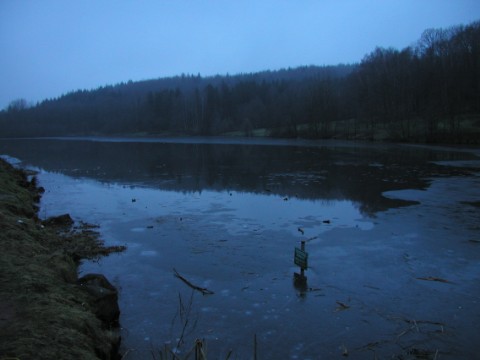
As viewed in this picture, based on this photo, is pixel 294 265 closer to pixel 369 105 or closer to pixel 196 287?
pixel 196 287

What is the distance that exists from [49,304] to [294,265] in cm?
702

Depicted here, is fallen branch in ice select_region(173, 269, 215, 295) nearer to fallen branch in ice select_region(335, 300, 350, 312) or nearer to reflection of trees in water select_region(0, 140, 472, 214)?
fallen branch in ice select_region(335, 300, 350, 312)

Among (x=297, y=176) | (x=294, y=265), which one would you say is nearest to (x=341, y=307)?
(x=294, y=265)

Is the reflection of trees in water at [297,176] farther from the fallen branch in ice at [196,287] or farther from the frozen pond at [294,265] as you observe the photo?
the fallen branch in ice at [196,287]

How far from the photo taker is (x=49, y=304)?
7.97 m

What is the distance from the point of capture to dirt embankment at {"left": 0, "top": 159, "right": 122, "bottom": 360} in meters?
6.44

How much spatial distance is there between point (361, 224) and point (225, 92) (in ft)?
461

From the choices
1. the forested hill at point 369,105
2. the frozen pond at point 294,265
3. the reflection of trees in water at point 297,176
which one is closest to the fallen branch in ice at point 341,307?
the frozen pond at point 294,265

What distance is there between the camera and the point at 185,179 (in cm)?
3159

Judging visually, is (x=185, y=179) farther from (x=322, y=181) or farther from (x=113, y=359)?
(x=113, y=359)

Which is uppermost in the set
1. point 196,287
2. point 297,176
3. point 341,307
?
point 297,176

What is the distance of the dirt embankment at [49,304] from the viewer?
6438mm

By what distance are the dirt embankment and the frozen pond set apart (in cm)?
66

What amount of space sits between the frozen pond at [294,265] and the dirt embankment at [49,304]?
0.66m
